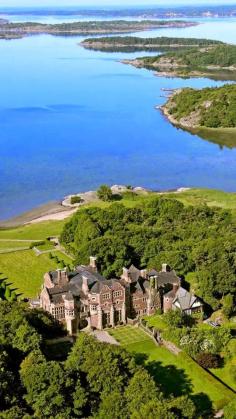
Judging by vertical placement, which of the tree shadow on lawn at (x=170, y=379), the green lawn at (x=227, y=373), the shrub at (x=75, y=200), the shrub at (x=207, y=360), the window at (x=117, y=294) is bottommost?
the shrub at (x=75, y=200)

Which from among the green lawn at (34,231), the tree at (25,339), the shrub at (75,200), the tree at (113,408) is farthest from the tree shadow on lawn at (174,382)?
the shrub at (75,200)

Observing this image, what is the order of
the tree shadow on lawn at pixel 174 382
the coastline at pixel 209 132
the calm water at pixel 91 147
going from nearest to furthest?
1. the tree shadow on lawn at pixel 174 382
2. the calm water at pixel 91 147
3. the coastline at pixel 209 132

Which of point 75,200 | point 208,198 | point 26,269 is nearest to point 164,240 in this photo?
point 26,269

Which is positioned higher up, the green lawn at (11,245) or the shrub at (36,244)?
the shrub at (36,244)

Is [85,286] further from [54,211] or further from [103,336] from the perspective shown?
[54,211]

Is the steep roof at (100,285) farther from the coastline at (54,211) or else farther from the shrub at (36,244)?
the coastline at (54,211)

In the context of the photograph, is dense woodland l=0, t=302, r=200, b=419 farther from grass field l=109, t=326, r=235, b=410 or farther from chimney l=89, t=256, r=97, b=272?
chimney l=89, t=256, r=97, b=272

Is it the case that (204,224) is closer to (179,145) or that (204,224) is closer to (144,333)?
(144,333)
